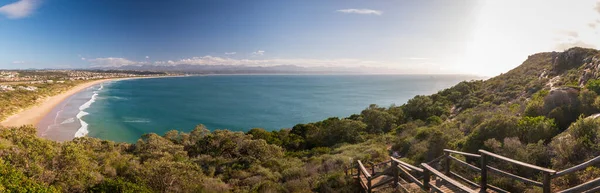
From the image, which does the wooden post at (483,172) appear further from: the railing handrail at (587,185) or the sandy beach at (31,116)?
the sandy beach at (31,116)

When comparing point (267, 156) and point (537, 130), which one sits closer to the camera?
point (537, 130)

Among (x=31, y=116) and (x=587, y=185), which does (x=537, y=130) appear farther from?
(x=31, y=116)

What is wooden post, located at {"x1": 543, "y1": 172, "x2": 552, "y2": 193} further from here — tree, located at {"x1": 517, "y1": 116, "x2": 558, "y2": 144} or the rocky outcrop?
Answer: the rocky outcrop

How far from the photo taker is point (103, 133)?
34750 millimetres

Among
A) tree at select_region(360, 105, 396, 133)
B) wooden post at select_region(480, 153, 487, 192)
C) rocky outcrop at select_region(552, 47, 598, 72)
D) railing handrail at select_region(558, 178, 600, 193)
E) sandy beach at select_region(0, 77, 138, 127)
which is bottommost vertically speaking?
sandy beach at select_region(0, 77, 138, 127)

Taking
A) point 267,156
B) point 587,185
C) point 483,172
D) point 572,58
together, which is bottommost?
point 267,156

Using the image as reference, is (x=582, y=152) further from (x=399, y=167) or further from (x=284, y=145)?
(x=284, y=145)

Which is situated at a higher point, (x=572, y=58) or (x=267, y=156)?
(x=572, y=58)

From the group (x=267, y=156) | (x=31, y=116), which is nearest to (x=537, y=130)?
(x=267, y=156)

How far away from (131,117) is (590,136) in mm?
52407

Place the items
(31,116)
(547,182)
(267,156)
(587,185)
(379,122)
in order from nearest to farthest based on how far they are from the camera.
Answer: (587,185)
(547,182)
(267,156)
(379,122)
(31,116)

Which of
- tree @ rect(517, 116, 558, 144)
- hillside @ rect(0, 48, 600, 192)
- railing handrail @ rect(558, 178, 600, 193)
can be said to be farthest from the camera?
tree @ rect(517, 116, 558, 144)

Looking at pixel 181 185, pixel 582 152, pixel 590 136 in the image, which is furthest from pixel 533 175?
pixel 181 185

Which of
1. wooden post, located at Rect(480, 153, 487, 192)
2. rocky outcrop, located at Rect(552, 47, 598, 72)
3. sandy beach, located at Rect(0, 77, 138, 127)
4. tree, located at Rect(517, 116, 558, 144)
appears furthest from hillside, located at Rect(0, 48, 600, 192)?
sandy beach, located at Rect(0, 77, 138, 127)
